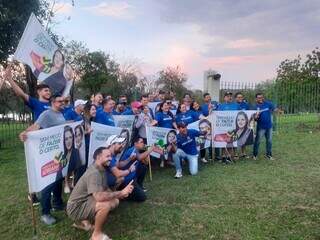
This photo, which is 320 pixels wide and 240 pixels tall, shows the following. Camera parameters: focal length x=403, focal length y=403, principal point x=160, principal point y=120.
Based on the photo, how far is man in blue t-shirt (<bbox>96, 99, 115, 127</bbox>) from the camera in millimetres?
8484

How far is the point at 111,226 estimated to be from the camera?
669 cm

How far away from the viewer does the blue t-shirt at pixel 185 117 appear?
35.9ft

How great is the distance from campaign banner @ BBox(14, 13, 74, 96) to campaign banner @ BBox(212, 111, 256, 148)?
15.4 ft

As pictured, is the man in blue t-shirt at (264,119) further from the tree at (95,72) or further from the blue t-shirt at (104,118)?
the tree at (95,72)

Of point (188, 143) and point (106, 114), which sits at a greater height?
point (106, 114)

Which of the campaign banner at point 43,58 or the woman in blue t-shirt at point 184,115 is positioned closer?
the campaign banner at point 43,58

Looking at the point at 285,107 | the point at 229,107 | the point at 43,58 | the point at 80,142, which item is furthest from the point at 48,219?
the point at 285,107

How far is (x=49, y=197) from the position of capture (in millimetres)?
6906

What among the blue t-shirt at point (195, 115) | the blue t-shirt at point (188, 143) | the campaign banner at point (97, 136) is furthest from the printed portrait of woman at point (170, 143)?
the campaign banner at point (97, 136)

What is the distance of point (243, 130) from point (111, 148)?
20.3ft

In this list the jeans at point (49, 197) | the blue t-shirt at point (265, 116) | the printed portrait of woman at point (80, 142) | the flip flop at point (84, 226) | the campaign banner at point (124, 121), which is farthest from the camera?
the blue t-shirt at point (265, 116)

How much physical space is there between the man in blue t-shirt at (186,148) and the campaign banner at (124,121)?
124 centimetres

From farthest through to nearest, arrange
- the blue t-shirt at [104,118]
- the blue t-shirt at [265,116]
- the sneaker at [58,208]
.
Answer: the blue t-shirt at [265,116] < the blue t-shirt at [104,118] < the sneaker at [58,208]

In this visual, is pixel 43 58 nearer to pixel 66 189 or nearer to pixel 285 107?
pixel 66 189
